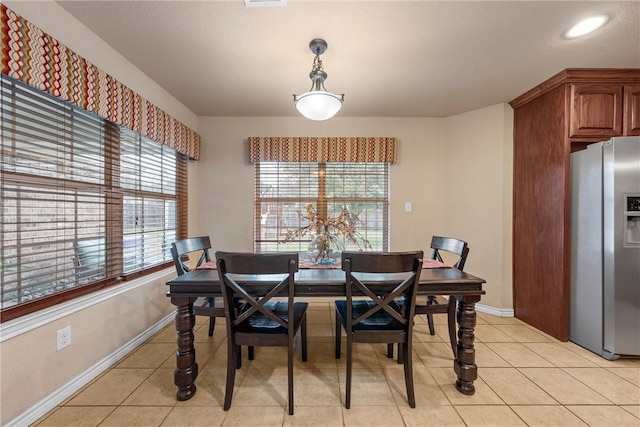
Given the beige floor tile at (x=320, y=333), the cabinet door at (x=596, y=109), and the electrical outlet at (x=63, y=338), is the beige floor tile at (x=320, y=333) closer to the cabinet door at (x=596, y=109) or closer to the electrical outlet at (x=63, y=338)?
the electrical outlet at (x=63, y=338)

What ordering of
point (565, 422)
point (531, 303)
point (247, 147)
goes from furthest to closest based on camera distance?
point (247, 147), point (531, 303), point (565, 422)

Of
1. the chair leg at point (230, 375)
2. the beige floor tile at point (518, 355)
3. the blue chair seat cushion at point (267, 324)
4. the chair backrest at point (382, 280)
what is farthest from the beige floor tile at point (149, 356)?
the beige floor tile at point (518, 355)

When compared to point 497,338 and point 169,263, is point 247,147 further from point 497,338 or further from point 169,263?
point 497,338

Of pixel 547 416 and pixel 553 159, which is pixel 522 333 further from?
pixel 553 159

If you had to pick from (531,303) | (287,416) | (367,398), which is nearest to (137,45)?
(287,416)

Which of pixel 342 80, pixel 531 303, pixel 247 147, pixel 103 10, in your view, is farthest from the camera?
pixel 247 147

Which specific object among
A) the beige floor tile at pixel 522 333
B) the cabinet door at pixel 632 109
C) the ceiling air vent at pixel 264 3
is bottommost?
the beige floor tile at pixel 522 333

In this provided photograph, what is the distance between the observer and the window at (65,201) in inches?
52.7

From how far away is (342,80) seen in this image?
93.0 inches

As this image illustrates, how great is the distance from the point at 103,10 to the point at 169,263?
6.81 feet

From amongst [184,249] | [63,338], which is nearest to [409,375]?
[184,249]

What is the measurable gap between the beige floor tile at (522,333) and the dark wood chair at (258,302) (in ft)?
7.06

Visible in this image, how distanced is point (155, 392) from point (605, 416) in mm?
2682

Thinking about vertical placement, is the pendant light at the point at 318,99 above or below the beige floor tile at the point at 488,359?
above
